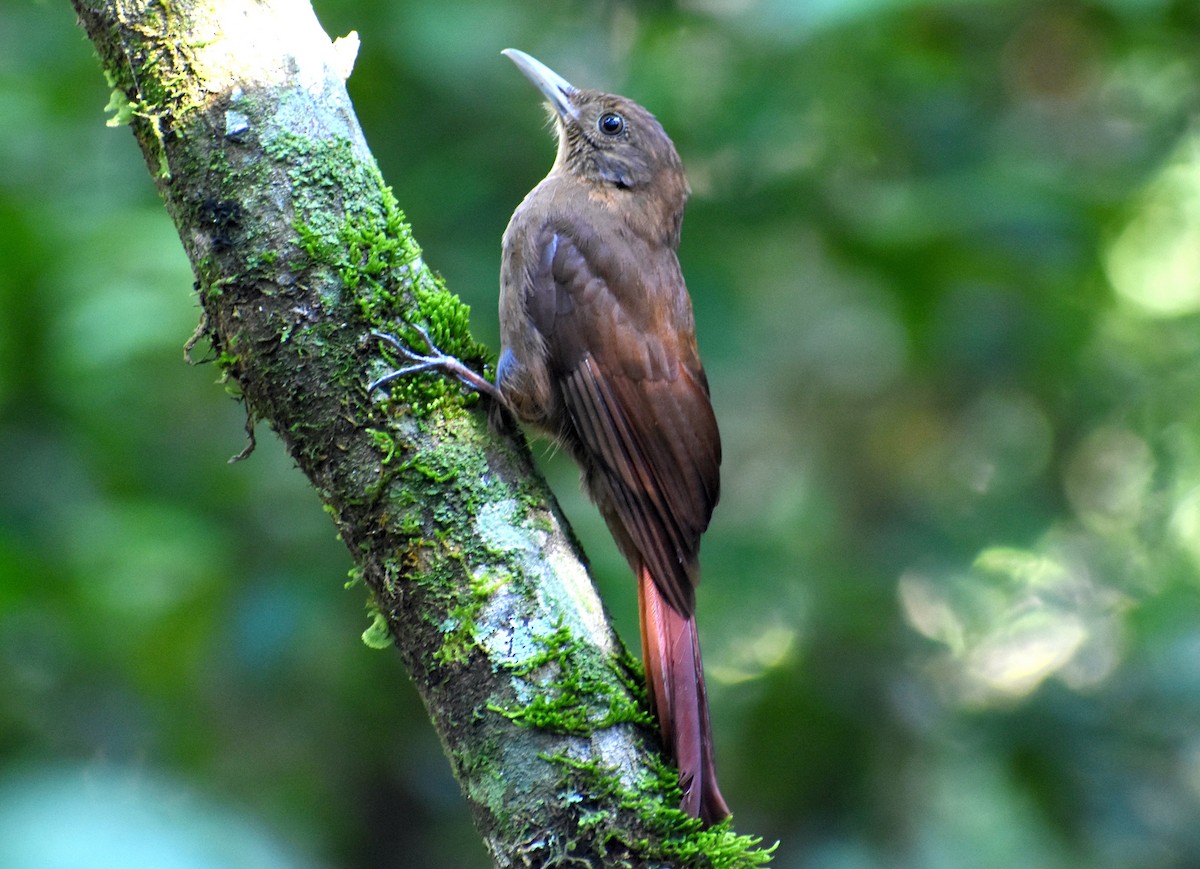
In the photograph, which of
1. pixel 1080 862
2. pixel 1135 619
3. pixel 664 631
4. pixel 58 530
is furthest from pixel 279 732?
pixel 1135 619

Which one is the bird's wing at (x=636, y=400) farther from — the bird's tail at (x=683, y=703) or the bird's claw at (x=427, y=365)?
the bird's claw at (x=427, y=365)

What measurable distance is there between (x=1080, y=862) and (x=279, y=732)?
3.17 metres

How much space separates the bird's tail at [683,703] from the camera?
7.31ft

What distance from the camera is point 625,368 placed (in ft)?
10.3

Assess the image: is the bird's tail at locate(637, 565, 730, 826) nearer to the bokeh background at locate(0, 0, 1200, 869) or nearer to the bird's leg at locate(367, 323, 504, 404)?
the bird's leg at locate(367, 323, 504, 404)

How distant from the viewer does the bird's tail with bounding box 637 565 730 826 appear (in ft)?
7.31

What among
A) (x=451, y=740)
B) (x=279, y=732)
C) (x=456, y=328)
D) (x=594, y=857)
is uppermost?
(x=456, y=328)

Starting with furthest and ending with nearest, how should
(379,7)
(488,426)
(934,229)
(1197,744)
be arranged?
(1197,744) → (934,229) → (379,7) → (488,426)

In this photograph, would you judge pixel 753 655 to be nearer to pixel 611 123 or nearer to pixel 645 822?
pixel 611 123

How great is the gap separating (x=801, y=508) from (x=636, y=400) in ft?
9.01

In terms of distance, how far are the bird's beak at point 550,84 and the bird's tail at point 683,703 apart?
6.42 ft

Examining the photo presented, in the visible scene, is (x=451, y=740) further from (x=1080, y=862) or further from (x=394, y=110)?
(x=1080, y=862)

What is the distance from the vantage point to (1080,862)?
415cm

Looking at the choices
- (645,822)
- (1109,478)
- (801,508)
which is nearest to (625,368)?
(645,822)
